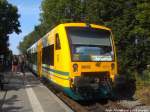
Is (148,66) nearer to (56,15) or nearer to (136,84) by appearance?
(136,84)

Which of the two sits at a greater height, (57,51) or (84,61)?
(57,51)

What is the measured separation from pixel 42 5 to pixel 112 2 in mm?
35475

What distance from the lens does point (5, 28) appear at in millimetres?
55375

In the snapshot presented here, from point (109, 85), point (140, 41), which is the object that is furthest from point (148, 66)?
point (109, 85)

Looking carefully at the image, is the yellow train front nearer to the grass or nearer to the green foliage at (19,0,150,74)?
the grass

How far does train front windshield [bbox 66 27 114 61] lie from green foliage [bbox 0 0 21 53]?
38278 millimetres

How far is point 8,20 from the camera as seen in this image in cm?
5656

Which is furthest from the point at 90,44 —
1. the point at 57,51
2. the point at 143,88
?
the point at 143,88

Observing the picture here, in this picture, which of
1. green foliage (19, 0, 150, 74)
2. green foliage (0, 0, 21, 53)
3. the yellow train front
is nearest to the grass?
the yellow train front

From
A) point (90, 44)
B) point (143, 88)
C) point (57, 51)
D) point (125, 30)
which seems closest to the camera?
point (90, 44)

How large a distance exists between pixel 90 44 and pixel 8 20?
41.6m

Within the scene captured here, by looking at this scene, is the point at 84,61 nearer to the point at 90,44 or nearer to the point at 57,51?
the point at 90,44

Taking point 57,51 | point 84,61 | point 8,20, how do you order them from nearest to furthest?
1. point 84,61
2. point 57,51
3. point 8,20

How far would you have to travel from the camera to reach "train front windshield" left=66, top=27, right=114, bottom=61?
15.9m
